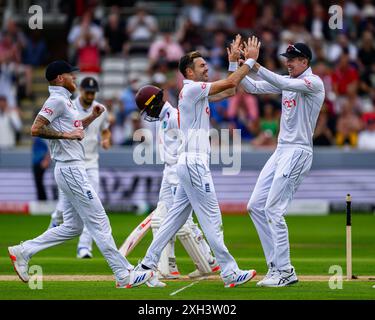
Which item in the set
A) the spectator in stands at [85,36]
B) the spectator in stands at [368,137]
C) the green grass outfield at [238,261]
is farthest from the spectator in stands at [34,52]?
the spectator in stands at [368,137]

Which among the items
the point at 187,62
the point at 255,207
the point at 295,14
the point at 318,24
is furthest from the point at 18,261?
the point at 295,14

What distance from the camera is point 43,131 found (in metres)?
12.5

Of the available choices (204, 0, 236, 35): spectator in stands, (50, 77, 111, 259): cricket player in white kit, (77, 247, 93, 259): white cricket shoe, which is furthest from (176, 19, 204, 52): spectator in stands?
(77, 247, 93, 259): white cricket shoe

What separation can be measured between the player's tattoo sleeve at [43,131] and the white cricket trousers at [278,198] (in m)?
2.38

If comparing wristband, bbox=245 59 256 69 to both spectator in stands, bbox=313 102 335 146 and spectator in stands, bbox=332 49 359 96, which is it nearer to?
spectator in stands, bbox=313 102 335 146

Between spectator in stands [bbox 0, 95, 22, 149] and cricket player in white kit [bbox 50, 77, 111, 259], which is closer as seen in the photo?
cricket player in white kit [bbox 50, 77, 111, 259]

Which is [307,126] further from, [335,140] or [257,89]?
[335,140]

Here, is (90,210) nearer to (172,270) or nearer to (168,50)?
(172,270)

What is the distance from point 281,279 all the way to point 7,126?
574 inches

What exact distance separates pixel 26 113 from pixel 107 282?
15.9 metres

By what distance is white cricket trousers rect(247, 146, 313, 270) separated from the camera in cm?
1266

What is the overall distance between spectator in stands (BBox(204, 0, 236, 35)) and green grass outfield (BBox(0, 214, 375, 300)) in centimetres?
724

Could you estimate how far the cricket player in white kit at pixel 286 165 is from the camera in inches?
499
